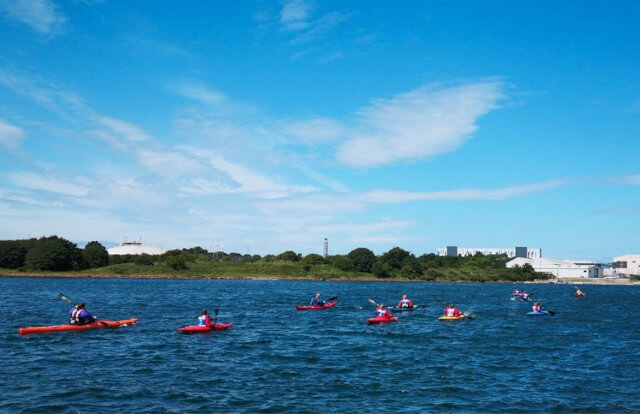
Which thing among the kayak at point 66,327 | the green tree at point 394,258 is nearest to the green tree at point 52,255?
the green tree at point 394,258

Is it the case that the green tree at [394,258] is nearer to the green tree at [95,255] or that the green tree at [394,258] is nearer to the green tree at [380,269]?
the green tree at [380,269]

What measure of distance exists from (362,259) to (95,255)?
84056 mm

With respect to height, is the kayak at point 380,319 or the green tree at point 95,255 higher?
the green tree at point 95,255

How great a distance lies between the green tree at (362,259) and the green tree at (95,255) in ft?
259

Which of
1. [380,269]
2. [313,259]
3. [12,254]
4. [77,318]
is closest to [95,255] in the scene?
[12,254]

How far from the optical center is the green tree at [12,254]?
14675 cm

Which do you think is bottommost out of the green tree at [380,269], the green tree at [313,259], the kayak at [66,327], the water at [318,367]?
the water at [318,367]

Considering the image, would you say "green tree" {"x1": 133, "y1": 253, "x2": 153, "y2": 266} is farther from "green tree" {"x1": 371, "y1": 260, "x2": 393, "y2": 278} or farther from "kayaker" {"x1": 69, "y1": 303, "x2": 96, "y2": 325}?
"kayaker" {"x1": 69, "y1": 303, "x2": 96, "y2": 325}

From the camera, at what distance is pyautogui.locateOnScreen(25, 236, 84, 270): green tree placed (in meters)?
145

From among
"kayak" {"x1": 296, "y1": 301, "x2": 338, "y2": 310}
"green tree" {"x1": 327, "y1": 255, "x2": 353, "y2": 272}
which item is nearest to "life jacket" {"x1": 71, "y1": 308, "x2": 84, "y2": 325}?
"kayak" {"x1": 296, "y1": 301, "x2": 338, "y2": 310}

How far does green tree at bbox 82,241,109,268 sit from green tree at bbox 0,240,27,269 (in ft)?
51.8

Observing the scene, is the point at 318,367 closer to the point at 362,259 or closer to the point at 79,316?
the point at 79,316

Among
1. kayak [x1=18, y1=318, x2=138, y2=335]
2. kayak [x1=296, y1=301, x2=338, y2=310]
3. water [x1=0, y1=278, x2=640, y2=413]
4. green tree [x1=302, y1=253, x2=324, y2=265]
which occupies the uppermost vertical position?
green tree [x1=302, y1=253, x2=324, y2=265]

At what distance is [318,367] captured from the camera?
3025 cm
